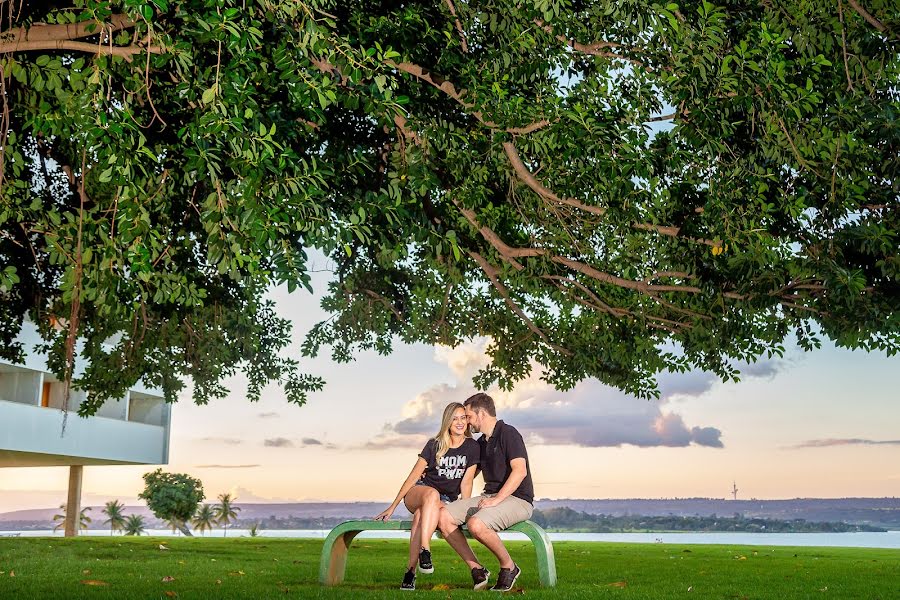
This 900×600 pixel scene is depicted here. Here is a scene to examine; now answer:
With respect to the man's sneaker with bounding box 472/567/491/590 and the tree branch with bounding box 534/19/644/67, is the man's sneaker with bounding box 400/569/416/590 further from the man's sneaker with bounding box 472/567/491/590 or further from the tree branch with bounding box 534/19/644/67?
the tree branch with bounding box 534/19/644/67

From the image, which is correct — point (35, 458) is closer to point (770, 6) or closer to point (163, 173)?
point (163, 173)

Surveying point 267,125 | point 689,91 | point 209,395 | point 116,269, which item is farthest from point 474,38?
point 209,395

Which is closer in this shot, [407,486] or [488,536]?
[488,536]

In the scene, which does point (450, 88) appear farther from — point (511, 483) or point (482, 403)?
point (511, 483)

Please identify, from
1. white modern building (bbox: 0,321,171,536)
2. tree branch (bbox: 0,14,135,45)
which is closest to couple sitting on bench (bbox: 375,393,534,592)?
tree branch (bbox: 0,14,135,45)

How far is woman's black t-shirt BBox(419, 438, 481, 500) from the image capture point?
8.82 metres

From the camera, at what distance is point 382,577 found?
10711 millimetres

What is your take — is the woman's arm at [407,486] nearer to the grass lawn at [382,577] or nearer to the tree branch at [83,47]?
the grass lawn at [382,577]

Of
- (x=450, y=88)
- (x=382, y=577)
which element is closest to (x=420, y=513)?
(x=382, y=577)

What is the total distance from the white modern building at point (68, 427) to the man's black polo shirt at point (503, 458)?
860 inches

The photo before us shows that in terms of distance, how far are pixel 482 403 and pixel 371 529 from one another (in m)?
1.58

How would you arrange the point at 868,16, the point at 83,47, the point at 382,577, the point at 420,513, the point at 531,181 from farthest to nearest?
the point at 382,577, the point at 531,181, the point at 868,16, the point at 420,513, the point at 83,47

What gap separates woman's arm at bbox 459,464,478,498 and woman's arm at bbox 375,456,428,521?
1.31 feet

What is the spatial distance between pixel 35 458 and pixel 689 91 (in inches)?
1302
